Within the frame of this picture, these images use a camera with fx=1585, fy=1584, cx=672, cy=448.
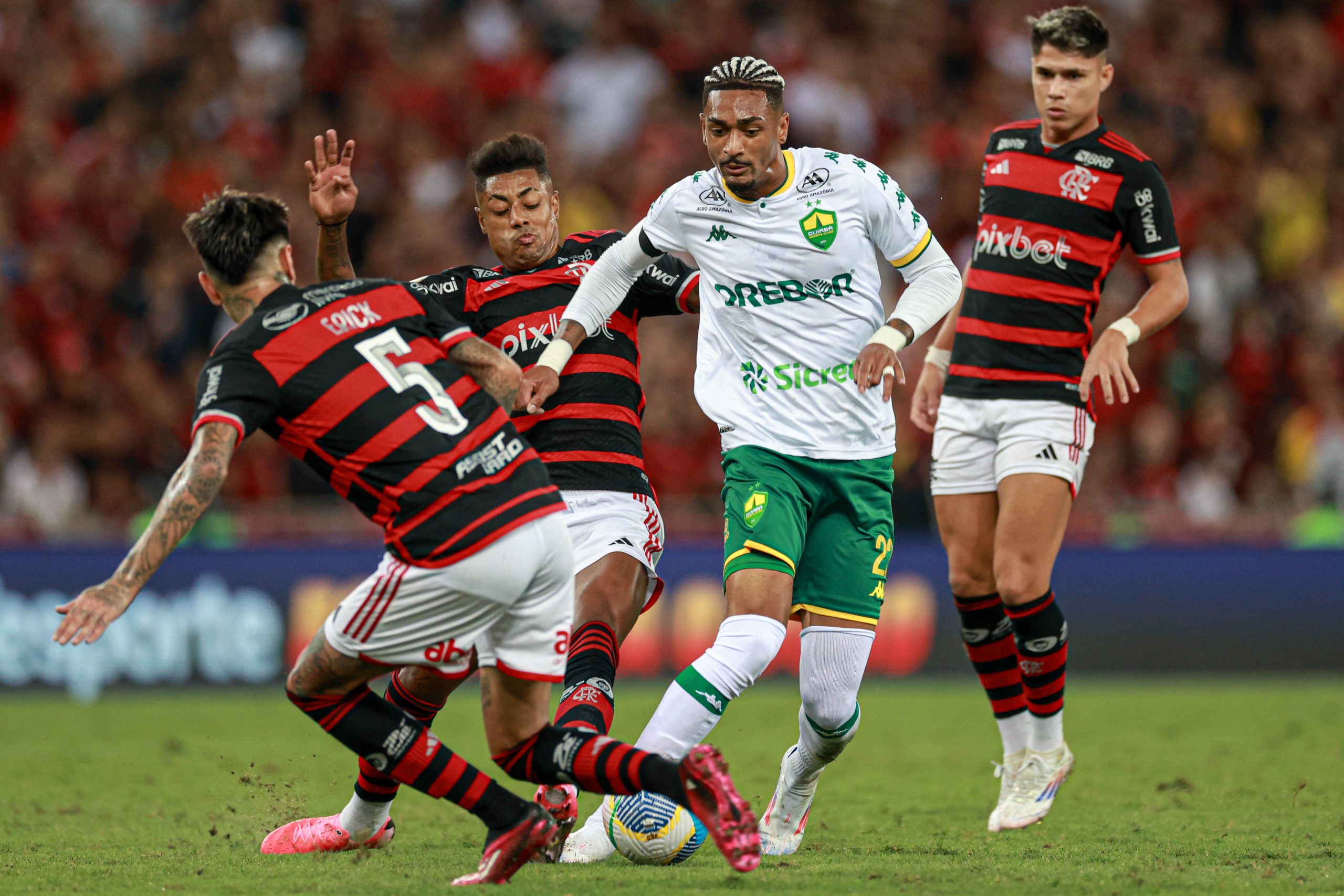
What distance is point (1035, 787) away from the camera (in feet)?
21.5

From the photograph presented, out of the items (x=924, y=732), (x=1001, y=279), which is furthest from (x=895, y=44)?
(x=1001, y=279)

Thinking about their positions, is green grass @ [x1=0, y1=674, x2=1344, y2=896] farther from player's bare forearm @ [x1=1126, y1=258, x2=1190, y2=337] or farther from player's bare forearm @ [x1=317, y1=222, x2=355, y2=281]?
player's bare forearm @ [x1=317, y1=222, x2=355, y2=281]

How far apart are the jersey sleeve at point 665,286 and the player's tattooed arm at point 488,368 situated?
125cm

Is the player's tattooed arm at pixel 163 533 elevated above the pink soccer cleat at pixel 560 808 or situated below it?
above

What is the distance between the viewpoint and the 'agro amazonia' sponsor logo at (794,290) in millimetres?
6000

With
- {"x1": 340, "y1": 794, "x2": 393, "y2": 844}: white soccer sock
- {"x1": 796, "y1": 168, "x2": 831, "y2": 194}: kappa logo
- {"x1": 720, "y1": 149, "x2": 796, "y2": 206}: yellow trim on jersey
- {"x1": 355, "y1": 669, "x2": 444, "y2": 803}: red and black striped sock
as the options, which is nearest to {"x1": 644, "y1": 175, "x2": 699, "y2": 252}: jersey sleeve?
{"x1": 720, "y1": 149, "x2": 796, "y2": 206}: yellow trim on jersey

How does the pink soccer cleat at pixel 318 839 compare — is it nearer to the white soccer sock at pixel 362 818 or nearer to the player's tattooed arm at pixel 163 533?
the white soccer sock at pixel 362 818

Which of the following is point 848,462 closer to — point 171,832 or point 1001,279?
point 1001,279

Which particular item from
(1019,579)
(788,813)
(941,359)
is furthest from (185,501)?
(941,359)

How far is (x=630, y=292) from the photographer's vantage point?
6.54 meters

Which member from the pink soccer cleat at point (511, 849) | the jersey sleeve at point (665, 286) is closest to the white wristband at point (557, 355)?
the jersey sleeve at point (665, 286)

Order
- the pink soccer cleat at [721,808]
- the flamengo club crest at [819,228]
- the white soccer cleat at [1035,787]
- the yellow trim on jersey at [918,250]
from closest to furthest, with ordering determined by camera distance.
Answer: the pink soccer cleat at [721,808]
the flamengo club crest at [819,228]
the yellow trim on jersey at [918,250]
the white soccer cleat at [1035,787]

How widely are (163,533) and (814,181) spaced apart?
9.07ft

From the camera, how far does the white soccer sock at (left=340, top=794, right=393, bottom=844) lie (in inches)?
235
